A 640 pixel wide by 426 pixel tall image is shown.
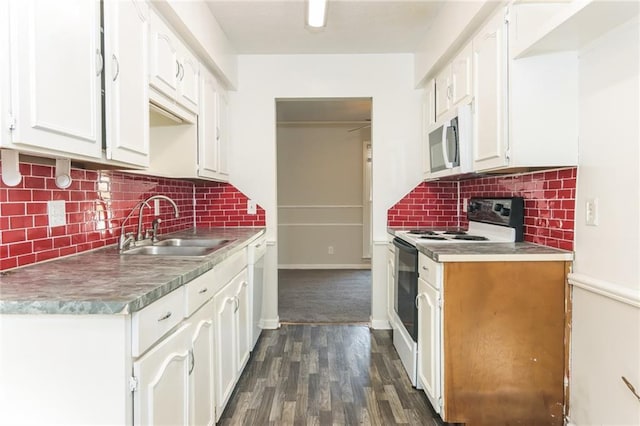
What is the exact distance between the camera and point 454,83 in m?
2.52

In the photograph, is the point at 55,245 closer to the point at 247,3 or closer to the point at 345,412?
the point at 345,412

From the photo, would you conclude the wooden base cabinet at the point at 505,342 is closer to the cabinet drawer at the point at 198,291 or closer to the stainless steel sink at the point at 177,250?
the cabinet drawer at the point at 198,291

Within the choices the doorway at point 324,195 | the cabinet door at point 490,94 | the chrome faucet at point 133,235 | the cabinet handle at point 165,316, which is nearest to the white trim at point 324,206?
the doorway at point 324,195

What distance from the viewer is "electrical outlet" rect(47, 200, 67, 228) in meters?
1.60

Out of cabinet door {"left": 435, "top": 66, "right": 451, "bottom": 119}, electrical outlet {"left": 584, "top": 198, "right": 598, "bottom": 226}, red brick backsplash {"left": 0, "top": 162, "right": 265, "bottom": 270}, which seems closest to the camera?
red brick backsplash {"left": 0, "top": 162, "right": 265, "bottom": 270}

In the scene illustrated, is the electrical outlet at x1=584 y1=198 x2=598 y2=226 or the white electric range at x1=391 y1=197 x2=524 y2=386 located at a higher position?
the electrical outlet at x1=584 y1=198 x2=598 y2=226

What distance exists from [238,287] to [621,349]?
1.86 m

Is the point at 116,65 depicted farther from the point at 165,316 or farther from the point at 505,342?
the point at 505,342

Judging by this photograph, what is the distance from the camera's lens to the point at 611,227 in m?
1.57

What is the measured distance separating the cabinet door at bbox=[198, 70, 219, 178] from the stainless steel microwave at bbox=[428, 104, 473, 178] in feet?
5.28

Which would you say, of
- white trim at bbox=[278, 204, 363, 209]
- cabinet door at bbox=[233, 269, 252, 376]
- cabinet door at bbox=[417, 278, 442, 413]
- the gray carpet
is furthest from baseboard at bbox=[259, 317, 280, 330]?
white trim at bbox=[278, 204, 363, 209]

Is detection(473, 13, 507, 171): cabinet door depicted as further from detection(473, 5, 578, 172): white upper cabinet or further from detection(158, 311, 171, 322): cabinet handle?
detection(158, 311, 171, 322): cabinet handle

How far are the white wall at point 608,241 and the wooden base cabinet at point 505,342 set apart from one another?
0.08 m

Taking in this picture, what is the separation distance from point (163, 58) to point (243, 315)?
156 centimetres
